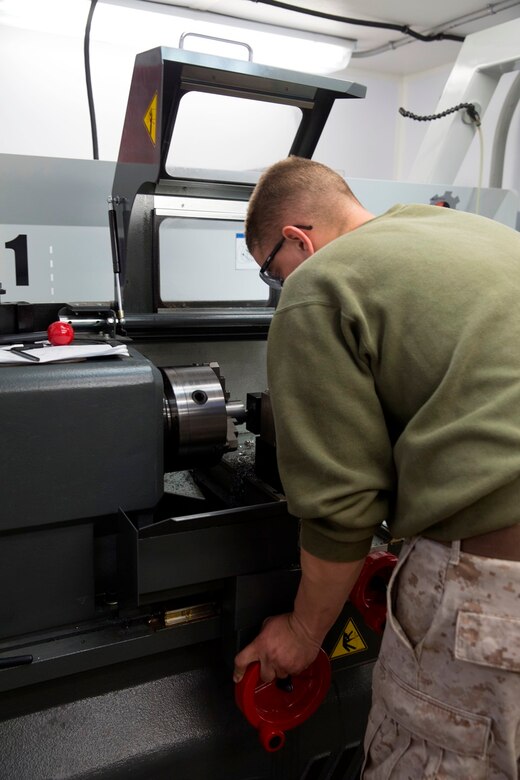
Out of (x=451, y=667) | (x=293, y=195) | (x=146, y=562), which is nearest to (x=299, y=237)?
(x=293, y=195)

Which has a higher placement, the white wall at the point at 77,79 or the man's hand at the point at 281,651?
the white wall at the point at 77,79

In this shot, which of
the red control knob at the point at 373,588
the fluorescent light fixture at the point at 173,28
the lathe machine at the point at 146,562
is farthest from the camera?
the fluorescent light fixture at the point at 173,28

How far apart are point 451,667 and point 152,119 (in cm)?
105

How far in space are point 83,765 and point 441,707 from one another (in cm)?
55

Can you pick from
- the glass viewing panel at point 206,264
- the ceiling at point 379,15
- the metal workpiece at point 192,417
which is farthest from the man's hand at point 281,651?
the ceiling at point 379,15

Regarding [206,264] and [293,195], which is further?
[206,264]

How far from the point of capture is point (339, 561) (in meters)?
0.80

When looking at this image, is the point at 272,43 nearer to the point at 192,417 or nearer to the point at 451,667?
the point at 192,417

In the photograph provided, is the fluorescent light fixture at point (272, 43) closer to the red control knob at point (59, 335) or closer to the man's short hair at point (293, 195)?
the man's short hair at point (293, 195)

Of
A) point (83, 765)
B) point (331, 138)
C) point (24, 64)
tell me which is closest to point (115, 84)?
point (24, 64)

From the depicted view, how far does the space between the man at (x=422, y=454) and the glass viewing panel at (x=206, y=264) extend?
0.70m

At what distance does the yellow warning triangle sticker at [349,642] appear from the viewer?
3.29 ft

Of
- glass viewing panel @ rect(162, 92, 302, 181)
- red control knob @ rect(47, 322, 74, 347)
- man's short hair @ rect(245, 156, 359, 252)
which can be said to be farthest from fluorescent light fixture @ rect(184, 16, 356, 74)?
red control knob @ rect(47, 322, 74, 347)

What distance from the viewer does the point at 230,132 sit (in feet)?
11.4
